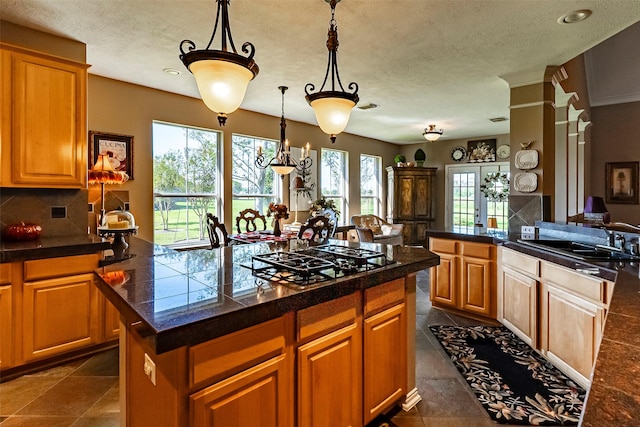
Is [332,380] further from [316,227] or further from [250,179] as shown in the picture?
[250,179]

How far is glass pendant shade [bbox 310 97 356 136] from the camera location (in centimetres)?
207

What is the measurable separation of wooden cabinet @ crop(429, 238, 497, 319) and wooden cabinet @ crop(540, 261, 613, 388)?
78 centimetres

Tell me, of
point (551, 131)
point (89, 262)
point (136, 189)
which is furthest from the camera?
point (136, 189)

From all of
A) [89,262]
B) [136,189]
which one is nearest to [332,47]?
[89,262]

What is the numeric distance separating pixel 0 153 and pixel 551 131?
5195 millimetres

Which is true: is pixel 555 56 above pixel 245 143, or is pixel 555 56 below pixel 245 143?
above

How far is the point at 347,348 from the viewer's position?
64.7 inches

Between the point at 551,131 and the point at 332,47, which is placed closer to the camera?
the point at 332,47

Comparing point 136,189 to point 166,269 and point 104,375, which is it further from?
point 166,269

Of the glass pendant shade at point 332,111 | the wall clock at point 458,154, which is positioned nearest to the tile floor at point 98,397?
the glass pendant shade at point 332,111

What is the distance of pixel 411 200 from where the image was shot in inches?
310

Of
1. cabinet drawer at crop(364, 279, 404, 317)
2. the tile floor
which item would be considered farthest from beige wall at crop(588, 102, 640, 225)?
cabinet drawer at crop(364, 279, 404, 317)

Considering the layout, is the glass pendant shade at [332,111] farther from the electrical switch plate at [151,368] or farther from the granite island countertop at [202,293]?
the electrical switch plate at [151,368]

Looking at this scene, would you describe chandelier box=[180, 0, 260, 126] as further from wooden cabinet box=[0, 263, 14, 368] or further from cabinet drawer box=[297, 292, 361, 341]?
wooden cabinet box=[0, 263, 14, 368]
